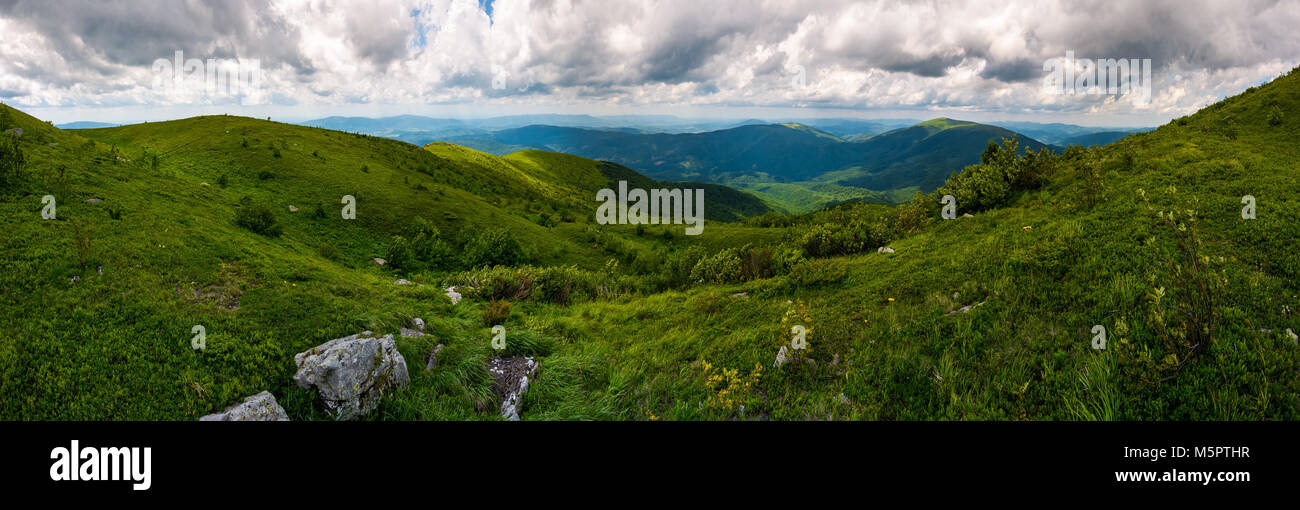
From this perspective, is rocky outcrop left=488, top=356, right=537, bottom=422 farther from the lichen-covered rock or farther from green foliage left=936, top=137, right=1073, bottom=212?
green foliage left=936, top=137, right=1073, bottom=212

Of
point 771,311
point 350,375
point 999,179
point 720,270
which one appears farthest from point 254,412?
point 999,179

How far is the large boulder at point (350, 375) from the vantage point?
263 inches

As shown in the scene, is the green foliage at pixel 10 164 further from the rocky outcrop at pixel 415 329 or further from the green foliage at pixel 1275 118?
the green foliage at pixel 1275 118

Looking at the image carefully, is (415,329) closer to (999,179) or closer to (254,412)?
(254,412)

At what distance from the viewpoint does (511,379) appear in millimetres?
8250

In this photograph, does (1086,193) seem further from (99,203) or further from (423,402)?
(99,203)

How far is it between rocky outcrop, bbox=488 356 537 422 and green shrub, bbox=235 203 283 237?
15.2 m

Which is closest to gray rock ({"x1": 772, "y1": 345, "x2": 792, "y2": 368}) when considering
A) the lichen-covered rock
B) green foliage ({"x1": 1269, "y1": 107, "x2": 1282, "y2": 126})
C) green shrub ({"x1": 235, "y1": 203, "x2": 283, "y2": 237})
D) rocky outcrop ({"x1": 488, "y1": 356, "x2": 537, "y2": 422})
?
rocky outcrop ({"x1": 488, "y1": 356, "x2": 537, "y2": 422})

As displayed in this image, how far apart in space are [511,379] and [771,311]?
664cm

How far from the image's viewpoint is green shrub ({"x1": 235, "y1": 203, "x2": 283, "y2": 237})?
1691cm
